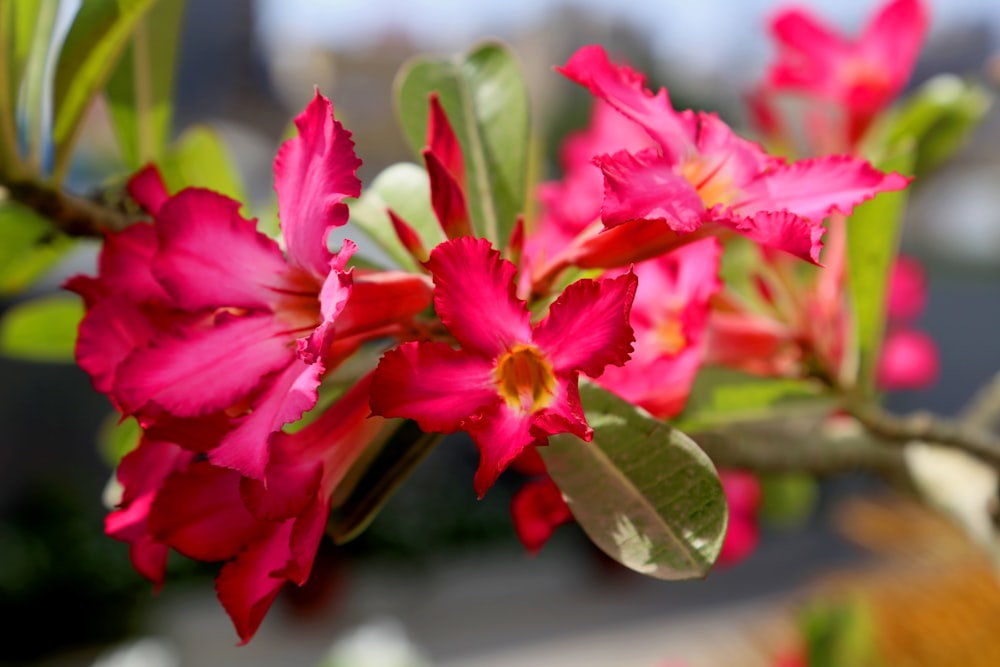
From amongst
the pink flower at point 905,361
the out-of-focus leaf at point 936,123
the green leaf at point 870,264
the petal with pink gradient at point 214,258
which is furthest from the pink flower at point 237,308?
the pink flower at point 905,361

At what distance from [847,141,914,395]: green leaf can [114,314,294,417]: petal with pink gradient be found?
30 cm

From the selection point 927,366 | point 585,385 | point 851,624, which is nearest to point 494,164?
point 585,385

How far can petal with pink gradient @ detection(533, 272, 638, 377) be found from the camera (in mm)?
214

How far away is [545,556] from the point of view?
4875mm

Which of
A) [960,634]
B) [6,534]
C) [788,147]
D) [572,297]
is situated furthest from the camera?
[6,534]

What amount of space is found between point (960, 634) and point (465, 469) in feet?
14.8

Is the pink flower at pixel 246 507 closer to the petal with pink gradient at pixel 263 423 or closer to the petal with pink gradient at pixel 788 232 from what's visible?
the petal with pink gradient at pixel 263 423

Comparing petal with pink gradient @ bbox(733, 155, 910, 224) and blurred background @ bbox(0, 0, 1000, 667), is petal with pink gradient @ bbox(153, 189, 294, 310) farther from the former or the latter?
blurred background @ bbox(0, 0, 1000, 667)

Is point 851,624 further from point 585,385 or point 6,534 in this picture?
point 6,534

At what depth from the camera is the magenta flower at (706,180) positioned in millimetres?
227

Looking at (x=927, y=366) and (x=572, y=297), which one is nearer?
(x=572, y=297)

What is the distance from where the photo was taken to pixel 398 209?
0.35 metres

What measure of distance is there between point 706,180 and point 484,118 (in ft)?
0.45

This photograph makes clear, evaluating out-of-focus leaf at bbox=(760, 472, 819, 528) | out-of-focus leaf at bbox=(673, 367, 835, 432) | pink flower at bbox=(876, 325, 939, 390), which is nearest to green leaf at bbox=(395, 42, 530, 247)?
out-of-focus leaf at bbox=(673, 367, 835, 432)
